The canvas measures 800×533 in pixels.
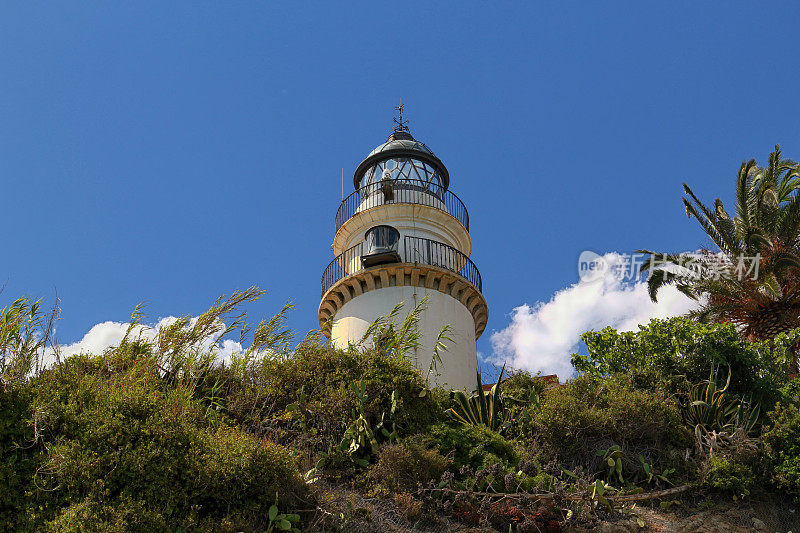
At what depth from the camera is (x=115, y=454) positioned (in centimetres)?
720

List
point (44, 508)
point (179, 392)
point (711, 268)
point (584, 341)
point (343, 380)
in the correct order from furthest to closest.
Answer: point (711, 268), point (584, 341), point (343, 380), point (179, 392), point (44, 508)

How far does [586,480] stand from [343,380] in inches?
155

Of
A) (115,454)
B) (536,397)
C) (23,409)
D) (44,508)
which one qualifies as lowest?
(44,508)

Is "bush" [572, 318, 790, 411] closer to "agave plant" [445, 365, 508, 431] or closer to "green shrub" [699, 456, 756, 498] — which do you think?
"agave plant" [445, 365, 508, 431]

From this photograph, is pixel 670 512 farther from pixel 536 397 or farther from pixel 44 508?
pixel 44 508

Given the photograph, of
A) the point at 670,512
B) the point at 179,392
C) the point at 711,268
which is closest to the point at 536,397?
the point at 670,512

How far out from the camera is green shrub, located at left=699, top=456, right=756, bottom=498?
9.73 metres

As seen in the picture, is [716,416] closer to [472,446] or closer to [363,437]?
[472,446]

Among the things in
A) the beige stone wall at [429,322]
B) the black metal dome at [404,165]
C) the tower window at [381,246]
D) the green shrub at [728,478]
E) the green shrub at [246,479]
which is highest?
the black metal dome at [404,165]

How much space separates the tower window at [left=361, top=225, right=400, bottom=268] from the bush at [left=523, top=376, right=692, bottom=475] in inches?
365

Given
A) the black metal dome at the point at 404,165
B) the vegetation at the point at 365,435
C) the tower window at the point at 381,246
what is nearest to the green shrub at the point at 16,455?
the vegetation at the point at 365,435

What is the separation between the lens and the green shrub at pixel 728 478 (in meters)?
9.73

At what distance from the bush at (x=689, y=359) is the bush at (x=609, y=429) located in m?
1.43

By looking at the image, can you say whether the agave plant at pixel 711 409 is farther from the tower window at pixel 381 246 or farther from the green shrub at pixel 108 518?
the tower window at pixel 381 246
